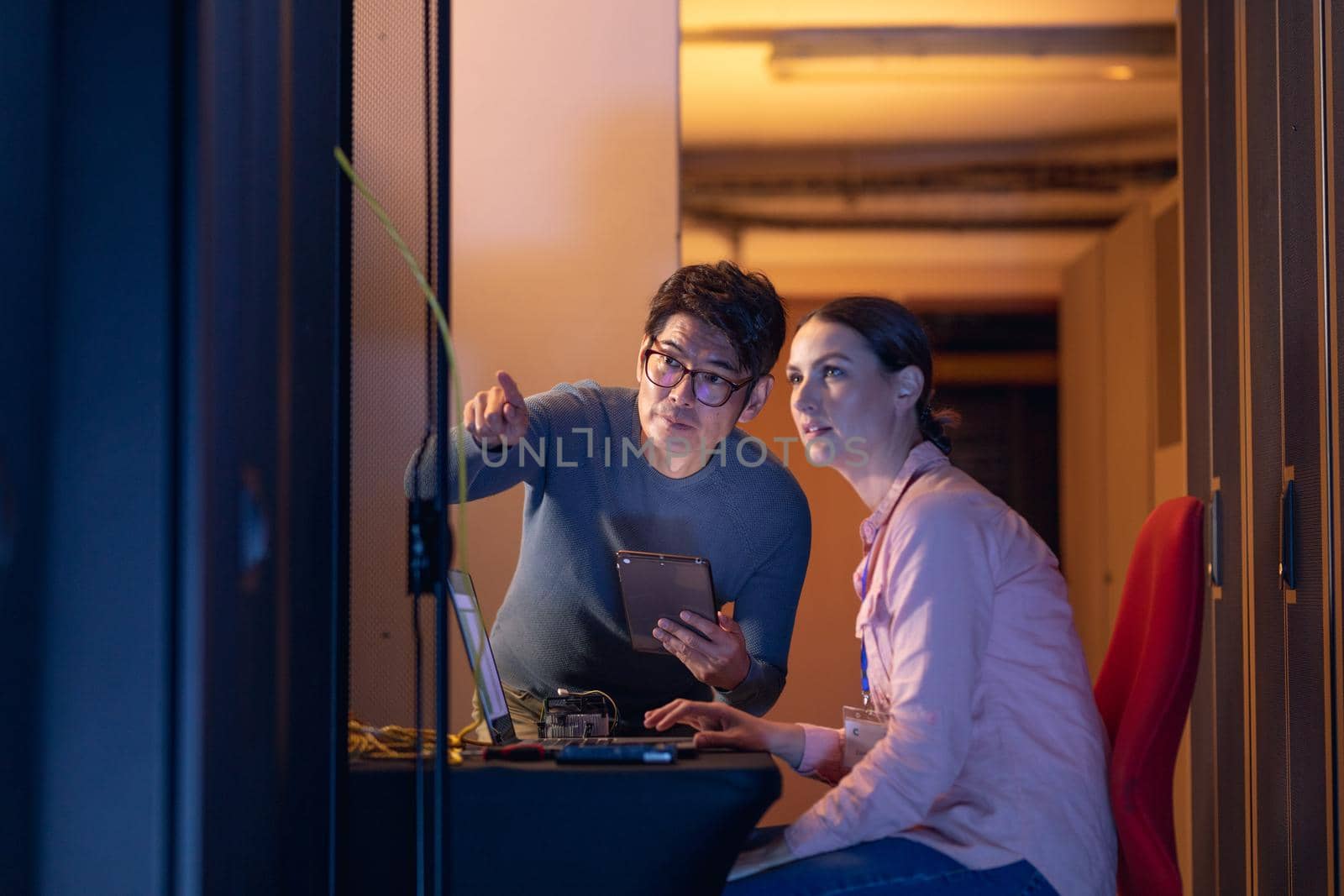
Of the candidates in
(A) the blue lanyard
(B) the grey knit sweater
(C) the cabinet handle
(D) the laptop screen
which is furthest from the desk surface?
(C) the cabinet handle

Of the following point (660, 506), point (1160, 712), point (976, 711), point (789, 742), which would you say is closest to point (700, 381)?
point (660, 506)

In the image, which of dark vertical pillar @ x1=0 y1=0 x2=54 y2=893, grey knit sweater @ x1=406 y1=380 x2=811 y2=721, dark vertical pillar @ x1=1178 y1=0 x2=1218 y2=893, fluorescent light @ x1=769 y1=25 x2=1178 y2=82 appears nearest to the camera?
dark vertical pillar @ x1=0 y1=0 x2=54 y2=893

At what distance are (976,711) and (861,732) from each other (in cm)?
18

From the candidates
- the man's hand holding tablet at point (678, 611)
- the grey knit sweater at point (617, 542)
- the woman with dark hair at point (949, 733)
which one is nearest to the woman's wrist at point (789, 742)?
the woman with dark hair at point (949, 733)

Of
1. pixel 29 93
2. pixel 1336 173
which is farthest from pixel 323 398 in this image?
pixel 1336 173

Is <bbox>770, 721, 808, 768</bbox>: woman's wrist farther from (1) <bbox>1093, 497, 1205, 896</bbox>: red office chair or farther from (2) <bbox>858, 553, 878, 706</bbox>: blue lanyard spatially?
(1) <bbox>1093, 497, 1205, 896</bbox>: red office chair

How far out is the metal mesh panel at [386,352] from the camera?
141cm

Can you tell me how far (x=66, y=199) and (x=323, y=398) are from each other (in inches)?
13.4

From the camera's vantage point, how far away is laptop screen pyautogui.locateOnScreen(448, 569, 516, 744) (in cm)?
167

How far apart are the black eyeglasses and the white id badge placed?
732 millimetres

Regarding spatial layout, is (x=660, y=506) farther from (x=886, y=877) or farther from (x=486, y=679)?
(x=886, y=877)

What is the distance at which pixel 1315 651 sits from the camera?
219cm

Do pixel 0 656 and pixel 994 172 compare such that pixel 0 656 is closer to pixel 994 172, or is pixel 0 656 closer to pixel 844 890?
pixel 844 890

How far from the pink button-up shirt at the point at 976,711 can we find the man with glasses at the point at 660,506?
57 centimetres
